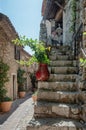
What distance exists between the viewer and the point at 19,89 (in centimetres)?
1559

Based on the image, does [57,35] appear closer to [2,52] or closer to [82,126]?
[2,52]

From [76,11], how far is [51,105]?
13.4ft

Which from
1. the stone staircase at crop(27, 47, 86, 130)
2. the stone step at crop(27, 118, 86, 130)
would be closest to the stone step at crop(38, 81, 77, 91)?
the stone staircase at crop(27, 47, 86, 130)

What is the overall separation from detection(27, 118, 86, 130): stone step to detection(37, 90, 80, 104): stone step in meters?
0.66

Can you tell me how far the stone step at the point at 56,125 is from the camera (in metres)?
3.66

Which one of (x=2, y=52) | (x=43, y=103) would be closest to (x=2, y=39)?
(x=2, y=52)

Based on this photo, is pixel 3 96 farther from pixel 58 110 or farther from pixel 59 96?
pixel 58 110

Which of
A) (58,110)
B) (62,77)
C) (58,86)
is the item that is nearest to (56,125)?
(58,110)

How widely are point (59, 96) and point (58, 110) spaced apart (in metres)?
0.49

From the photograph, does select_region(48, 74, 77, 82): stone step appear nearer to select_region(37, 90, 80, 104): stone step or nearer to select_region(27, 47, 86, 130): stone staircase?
select_region(27, 47, 86, 130): stone staircase

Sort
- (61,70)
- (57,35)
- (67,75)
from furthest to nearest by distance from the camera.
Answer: (57,35) < (61,70) < (67,75)

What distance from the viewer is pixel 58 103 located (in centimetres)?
448

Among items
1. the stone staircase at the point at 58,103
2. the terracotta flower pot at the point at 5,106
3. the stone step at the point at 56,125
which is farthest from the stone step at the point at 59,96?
the terracotta flower pot at the point at 5,106

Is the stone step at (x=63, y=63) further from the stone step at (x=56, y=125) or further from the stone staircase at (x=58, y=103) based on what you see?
the stone step at (x=56, y=125)
